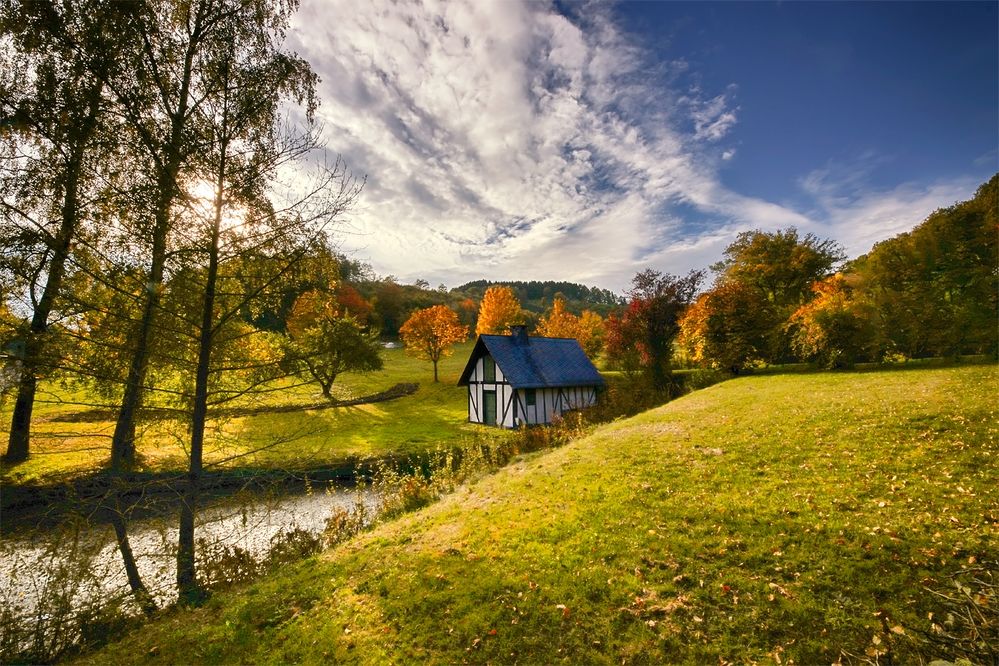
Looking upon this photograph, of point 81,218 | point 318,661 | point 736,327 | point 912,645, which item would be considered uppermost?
point 81,218

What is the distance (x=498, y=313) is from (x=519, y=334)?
13824 mm

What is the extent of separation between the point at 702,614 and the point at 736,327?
2431cm

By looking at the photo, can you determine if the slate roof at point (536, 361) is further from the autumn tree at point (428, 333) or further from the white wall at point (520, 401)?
the autumn tree at point (428, 333)

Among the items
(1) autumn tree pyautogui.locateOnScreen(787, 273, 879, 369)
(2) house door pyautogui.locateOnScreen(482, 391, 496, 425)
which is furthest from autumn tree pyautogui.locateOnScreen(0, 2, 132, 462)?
(1) autumn tree pyautogui.locateOnScreen(787, 273, 879, 369)

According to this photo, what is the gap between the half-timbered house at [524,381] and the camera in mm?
22422

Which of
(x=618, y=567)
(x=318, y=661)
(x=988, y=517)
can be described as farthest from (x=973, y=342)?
(x=318, y=661)

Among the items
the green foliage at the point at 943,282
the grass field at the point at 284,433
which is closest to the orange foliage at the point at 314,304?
the grass field at the point at 284,433

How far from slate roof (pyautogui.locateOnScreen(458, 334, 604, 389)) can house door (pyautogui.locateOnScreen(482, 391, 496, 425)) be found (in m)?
2.23

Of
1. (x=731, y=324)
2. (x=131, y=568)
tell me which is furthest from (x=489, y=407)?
(x=131, y=568)

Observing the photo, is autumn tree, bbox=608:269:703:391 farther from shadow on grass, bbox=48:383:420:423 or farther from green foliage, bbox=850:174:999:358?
shadow on grass, bbox=48:383:420:423

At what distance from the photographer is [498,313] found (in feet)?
128

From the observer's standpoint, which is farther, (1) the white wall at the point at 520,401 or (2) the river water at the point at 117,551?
(1) the white wall at the point at 520,401

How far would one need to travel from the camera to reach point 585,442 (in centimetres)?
1292

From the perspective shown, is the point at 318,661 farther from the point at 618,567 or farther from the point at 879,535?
the point at 879,535
